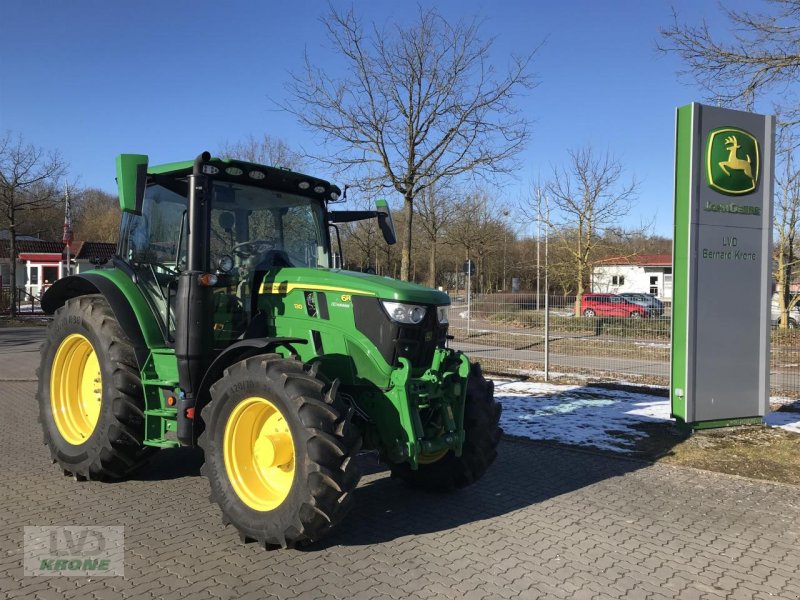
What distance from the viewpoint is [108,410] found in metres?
5.02

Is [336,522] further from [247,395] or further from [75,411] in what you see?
[75,411]

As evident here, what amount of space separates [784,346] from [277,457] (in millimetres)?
Result: 13034

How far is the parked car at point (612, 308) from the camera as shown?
12.3 metres

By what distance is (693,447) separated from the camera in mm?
7000

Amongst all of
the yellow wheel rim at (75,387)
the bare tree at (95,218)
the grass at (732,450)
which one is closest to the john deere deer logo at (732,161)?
the grass at (732,450)

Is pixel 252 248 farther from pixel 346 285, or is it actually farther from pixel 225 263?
pixel 346 285

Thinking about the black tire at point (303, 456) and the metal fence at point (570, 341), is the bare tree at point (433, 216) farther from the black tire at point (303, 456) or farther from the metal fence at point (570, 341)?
the black tire at point (303, 456)

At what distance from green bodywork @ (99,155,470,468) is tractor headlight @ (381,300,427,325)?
0.04 meters

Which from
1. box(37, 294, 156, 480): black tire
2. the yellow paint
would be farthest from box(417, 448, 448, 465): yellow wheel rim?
box(37, 294, 156, 480): black tire

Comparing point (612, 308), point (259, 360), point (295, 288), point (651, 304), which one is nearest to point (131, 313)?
point (295, 288)

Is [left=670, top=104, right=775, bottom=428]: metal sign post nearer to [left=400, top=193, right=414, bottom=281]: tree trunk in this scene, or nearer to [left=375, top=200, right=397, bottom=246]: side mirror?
[left=375, top=200, right=397, bottom=246]: side mirror

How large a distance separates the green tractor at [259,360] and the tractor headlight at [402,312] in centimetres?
1

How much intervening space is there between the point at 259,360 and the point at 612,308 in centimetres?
1040

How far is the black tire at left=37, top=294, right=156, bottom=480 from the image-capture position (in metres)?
5.00
